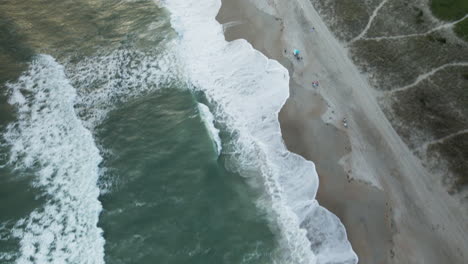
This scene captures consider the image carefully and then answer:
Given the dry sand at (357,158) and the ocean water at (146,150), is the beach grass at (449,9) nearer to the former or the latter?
the dry sand at (357,158)

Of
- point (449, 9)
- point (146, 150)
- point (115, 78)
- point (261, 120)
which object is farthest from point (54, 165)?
point (449, 9)

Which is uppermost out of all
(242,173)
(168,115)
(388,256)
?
A: (168,115)

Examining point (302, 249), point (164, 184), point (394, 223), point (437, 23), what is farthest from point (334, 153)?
point (437, 23)

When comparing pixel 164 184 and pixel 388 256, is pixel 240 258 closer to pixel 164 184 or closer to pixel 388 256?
pixel 164 184

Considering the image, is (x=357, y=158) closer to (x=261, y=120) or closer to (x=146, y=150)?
(x=261, y=120)

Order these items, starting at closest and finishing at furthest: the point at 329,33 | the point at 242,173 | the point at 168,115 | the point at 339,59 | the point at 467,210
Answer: the point at 467,210, the point at 242,173, the point at 168,115, the point at 339,59, the point at 329,33

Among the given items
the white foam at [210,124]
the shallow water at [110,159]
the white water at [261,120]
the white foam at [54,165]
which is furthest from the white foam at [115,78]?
the white foam at [210,124]

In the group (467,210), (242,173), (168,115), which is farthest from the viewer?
(168,115)

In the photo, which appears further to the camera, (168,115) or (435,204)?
(168,115)

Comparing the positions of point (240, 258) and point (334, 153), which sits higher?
point (334, 153)
